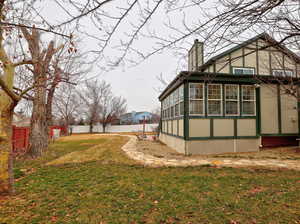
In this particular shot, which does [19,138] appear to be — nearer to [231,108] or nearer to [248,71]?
[231,108]

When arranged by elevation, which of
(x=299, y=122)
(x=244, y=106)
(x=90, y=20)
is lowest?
(x=299, y=122)

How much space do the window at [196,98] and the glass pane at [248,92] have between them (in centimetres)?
251

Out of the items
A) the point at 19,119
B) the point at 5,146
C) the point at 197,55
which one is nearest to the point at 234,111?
the point at 197,55

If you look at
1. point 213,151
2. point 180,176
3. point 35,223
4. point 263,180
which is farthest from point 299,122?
point 35,223

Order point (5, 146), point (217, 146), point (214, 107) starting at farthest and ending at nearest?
point (214, 107)
point (217, 146)
point (5, 146)

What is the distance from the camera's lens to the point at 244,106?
26.9 feet

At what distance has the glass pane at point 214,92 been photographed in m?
8.02

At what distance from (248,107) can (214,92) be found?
215 cm

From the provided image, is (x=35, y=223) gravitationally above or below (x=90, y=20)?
below

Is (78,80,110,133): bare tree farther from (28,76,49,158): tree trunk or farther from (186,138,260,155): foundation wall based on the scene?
(186,138,260,155): foundation wall

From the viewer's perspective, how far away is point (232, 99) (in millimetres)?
8156

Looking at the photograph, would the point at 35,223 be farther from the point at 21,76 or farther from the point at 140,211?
the point at 21,76

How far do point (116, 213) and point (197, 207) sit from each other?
1496 mm

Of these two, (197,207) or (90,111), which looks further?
(90,111)
